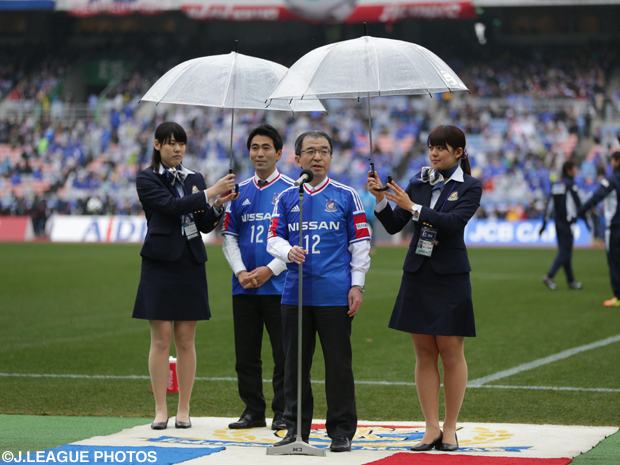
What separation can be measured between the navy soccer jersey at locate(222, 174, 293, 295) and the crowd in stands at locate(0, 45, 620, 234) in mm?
25966

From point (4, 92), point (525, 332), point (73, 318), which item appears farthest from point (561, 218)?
point (4, 92)

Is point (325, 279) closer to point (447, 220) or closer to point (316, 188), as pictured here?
point (316, 188)

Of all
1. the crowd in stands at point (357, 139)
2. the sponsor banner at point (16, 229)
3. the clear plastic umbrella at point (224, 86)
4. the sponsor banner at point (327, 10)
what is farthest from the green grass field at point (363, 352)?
the sponsor banner at point (327, 10)

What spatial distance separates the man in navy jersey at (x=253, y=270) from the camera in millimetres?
5633

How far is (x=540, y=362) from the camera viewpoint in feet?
27.0

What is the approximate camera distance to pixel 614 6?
3725 cm

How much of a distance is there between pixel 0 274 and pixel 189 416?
13.0 meters

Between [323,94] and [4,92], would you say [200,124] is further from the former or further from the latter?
[323,94]

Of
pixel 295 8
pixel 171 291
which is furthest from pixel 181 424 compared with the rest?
pixel 295 8

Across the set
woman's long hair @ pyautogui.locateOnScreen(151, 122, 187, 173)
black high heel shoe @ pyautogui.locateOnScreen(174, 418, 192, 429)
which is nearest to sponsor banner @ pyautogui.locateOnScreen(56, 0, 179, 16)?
woman's long hair @ pyautogui.locateOnScreen(151, 122, 187, 173)

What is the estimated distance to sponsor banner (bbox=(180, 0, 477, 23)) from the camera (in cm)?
3628

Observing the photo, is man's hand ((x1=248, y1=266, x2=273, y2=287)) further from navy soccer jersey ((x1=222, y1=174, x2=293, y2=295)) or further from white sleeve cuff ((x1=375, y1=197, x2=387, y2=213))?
white sleeve cuff ((x1=375, y1=197, x2=387, y2=213))

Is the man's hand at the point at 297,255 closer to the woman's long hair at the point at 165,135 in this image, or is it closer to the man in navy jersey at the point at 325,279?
the man in navy jersey at the point at 325,279

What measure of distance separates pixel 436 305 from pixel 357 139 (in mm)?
→ 32478
